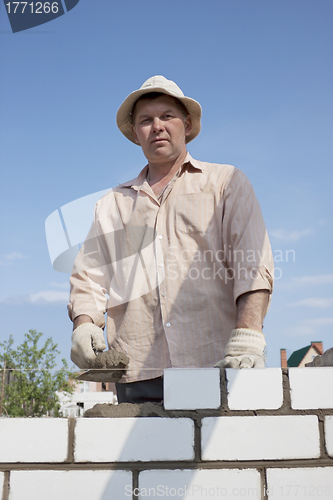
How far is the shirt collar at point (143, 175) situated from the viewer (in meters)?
3.03

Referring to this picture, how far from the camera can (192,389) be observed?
204cm

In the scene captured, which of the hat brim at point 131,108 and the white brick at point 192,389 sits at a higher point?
the hat brim at point 131,108

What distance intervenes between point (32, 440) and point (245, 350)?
1.06 m

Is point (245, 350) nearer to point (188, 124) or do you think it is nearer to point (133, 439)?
point (133, 439)

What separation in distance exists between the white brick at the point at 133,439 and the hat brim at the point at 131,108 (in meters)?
2.05

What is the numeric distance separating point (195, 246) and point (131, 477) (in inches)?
51.9

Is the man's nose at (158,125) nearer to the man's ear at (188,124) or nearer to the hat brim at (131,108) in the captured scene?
the hat brim at (131,108)

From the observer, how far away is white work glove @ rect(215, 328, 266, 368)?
84.2 inches

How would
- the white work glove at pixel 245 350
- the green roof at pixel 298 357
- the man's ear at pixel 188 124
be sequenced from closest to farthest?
the white work glove at pixel 245 350 → the man's ear at pixel 188 124 → the green roof at pixel 298 357

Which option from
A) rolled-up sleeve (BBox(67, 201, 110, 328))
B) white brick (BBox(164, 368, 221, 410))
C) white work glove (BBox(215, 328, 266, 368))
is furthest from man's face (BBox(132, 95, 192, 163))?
white brick (BBox(164, 368, 221, 410))

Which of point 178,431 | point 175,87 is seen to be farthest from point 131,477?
point 175,87

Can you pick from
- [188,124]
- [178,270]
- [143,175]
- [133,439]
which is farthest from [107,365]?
[188,124]

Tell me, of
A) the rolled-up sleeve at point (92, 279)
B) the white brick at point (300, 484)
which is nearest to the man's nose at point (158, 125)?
the rolled-up sleeve at point (92, 279)

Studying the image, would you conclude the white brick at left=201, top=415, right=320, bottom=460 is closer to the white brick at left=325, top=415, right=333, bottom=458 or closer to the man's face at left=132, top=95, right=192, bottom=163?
the white brick at left=325, top=415, right=333, bottom=458
